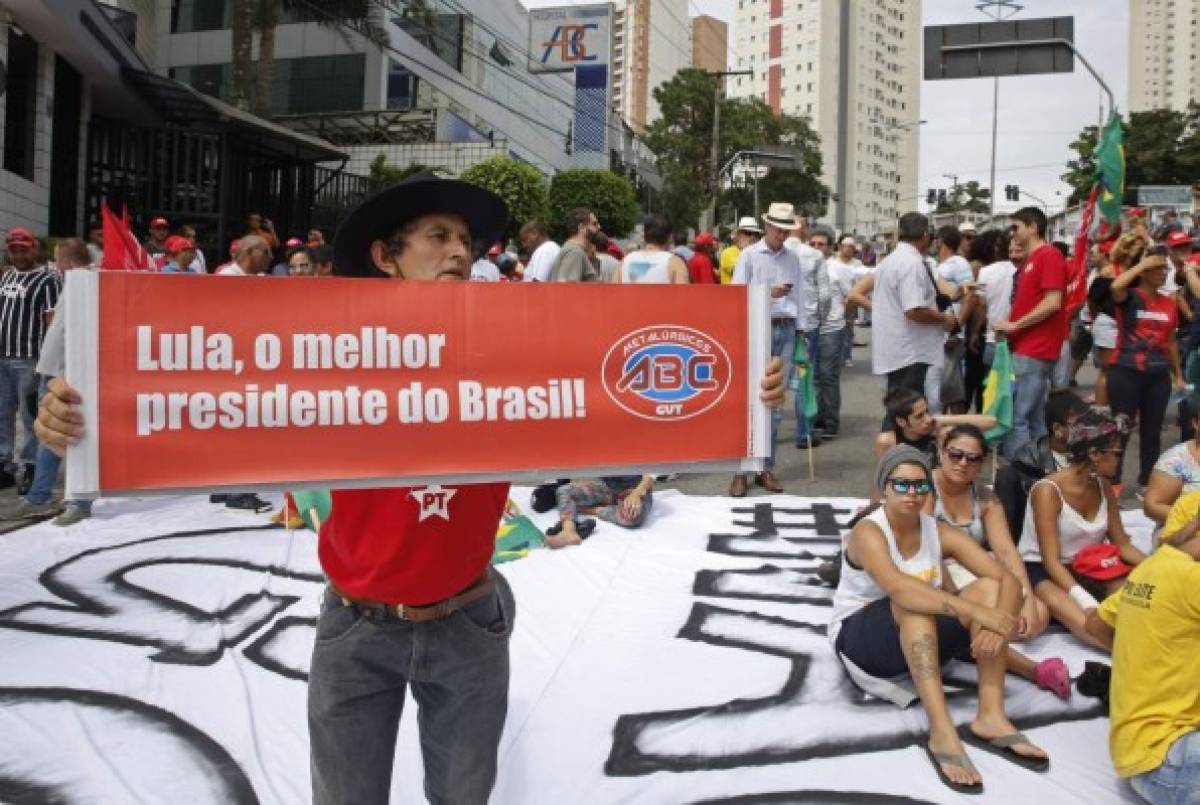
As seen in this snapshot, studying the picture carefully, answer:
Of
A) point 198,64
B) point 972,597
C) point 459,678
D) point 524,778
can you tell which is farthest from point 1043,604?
point 198,64

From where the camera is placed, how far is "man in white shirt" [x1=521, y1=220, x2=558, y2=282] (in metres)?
8.37

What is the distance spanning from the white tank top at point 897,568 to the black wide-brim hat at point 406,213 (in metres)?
2.17

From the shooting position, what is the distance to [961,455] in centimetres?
412

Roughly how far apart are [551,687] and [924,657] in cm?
140

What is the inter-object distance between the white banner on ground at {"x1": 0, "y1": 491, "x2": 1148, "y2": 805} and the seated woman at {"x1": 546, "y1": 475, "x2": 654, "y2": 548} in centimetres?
27

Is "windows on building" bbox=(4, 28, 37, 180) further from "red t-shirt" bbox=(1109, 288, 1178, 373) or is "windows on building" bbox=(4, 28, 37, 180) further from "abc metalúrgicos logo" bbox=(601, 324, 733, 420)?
"abc metalúrgicos logo" bbox=(601, 324, 733, 420)

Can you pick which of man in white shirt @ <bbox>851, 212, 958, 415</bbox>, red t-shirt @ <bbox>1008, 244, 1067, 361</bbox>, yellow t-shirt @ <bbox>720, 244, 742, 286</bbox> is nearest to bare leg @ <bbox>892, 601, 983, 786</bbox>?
man in white shirt @ <bbox>851, 212, 958, 415</bbox>

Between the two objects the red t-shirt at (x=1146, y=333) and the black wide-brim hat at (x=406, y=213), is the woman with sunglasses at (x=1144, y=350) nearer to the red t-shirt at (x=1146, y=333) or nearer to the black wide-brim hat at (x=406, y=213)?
the red t-shirt at (x=1146, y=333)

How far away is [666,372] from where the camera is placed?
2422mm

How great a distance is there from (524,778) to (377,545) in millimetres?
1455

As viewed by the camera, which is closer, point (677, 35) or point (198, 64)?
point (198, 64)

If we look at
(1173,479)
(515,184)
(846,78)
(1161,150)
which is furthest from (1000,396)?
(846,78)

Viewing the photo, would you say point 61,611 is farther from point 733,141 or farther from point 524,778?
point 733,141

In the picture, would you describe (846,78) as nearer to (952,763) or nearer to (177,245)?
(177,245)
